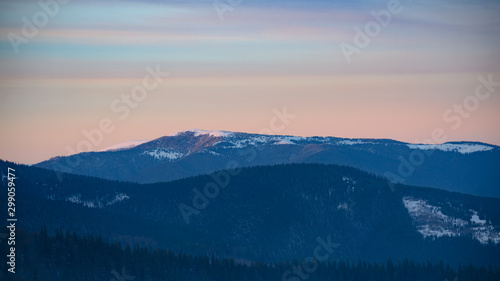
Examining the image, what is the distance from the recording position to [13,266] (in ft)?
645

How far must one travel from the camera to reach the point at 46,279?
652 feet

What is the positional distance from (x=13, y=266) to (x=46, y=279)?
6.92 meters
